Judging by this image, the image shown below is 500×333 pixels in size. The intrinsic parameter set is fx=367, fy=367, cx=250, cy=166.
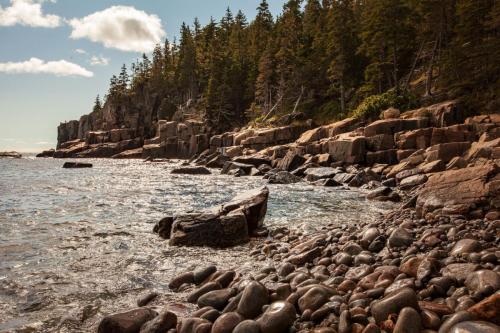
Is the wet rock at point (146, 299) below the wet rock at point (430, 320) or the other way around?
below

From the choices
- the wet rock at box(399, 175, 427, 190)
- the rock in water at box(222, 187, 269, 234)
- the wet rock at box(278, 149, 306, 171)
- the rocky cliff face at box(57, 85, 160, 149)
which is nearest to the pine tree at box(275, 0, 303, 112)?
the wet rock at box(278, 149, 306, 171)

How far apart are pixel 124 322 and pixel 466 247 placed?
18.8 ft

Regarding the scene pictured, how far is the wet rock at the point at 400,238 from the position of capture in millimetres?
7562

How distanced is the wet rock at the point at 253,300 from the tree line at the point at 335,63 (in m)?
33.7

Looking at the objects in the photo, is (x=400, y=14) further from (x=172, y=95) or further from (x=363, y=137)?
(x=172, y=95)

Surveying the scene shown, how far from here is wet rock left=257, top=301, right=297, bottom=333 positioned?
484 centimetres

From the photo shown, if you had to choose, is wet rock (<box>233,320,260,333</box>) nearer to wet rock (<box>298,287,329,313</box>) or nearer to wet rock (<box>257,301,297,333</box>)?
wet rock (<box>257,301,297,333</box>)

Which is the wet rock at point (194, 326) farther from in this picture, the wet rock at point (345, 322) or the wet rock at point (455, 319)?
the wet rock at point (455, 319)

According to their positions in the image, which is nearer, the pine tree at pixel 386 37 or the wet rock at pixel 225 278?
the wet rock at pixel 225 278

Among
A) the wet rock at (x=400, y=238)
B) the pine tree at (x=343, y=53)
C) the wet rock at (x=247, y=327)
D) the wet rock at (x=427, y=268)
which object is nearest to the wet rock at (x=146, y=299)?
the wet rock at (x=247, y=327)

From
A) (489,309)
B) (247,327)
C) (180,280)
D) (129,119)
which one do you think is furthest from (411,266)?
(129,119)

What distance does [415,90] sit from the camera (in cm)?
4381

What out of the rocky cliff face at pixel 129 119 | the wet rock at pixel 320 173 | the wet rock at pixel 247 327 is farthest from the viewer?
the rocky cliff face at pixel 129 119

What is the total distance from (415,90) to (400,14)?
31.5ft
